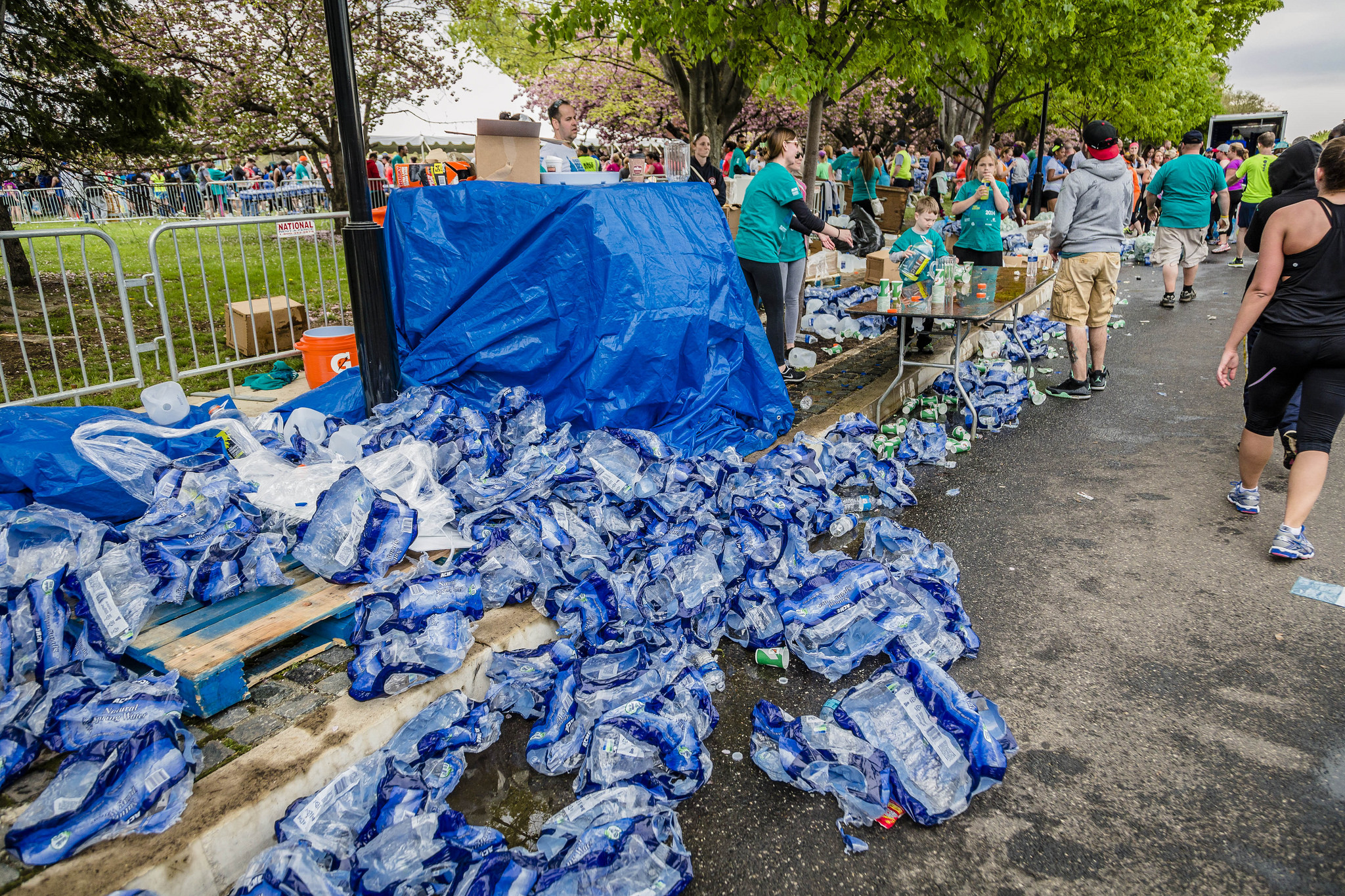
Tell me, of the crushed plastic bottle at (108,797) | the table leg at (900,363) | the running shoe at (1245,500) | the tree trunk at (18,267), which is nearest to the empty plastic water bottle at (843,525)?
the table leg at (900,363)

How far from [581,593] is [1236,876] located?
2.34 m

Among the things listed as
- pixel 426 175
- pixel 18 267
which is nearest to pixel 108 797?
pixel 18 267

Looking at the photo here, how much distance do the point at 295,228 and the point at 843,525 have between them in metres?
4.70

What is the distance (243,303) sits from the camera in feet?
22.1

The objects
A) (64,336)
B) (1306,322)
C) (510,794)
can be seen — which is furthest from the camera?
(64,336)

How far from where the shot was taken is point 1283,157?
5.25 m

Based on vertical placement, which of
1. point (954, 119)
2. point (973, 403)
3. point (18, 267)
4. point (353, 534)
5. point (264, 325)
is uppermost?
point (954, 119)

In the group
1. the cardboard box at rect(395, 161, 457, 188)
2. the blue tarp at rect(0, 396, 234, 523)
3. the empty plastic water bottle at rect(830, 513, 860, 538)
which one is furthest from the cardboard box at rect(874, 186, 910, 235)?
the blue tarp at rect(0, 396, 234, 523)

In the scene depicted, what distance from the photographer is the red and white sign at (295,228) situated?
612cm

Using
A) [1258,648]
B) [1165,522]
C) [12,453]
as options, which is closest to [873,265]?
[1165,522]

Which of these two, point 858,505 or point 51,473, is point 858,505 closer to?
point 858,505

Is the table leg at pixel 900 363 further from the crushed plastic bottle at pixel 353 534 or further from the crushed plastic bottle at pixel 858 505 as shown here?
the crushed plastic bottle at pixel 353 534

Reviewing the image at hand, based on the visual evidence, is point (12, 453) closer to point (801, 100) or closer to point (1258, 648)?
point (1258, 648)

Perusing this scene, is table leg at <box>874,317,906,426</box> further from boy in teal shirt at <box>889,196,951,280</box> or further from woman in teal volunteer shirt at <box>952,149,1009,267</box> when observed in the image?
woman in teal volunteer shirt at <box>952,149,1009,267</box>
